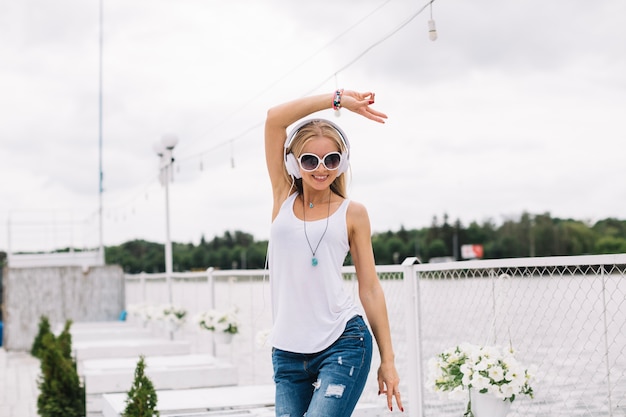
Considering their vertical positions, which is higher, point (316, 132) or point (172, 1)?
point (172, 1)

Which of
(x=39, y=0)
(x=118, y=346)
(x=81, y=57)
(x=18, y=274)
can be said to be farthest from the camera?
(x=81, y=57)

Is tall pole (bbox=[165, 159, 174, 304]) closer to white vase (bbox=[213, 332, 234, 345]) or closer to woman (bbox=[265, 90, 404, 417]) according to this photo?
white vase (bbox=[213, 332, 234, 345])

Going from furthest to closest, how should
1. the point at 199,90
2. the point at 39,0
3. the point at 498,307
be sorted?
the point at 199,90, the point at 39,0, the point at 498,307

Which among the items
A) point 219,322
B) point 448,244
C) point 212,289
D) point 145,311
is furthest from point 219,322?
point 448,244

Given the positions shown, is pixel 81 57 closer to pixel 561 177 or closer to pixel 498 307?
pixel 498 307

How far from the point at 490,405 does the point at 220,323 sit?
5.09 metres

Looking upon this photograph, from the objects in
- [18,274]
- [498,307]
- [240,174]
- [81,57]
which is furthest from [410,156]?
[498,307]

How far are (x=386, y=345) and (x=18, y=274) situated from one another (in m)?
15.6

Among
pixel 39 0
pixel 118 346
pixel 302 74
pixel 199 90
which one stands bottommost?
pixel 118 346

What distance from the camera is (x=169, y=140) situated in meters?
12.6

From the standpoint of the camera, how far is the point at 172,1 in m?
11.8

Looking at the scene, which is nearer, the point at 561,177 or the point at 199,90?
the point at 199,90

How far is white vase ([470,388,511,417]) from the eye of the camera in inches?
156

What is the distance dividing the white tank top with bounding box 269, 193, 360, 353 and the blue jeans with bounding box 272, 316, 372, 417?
34 millimetres
